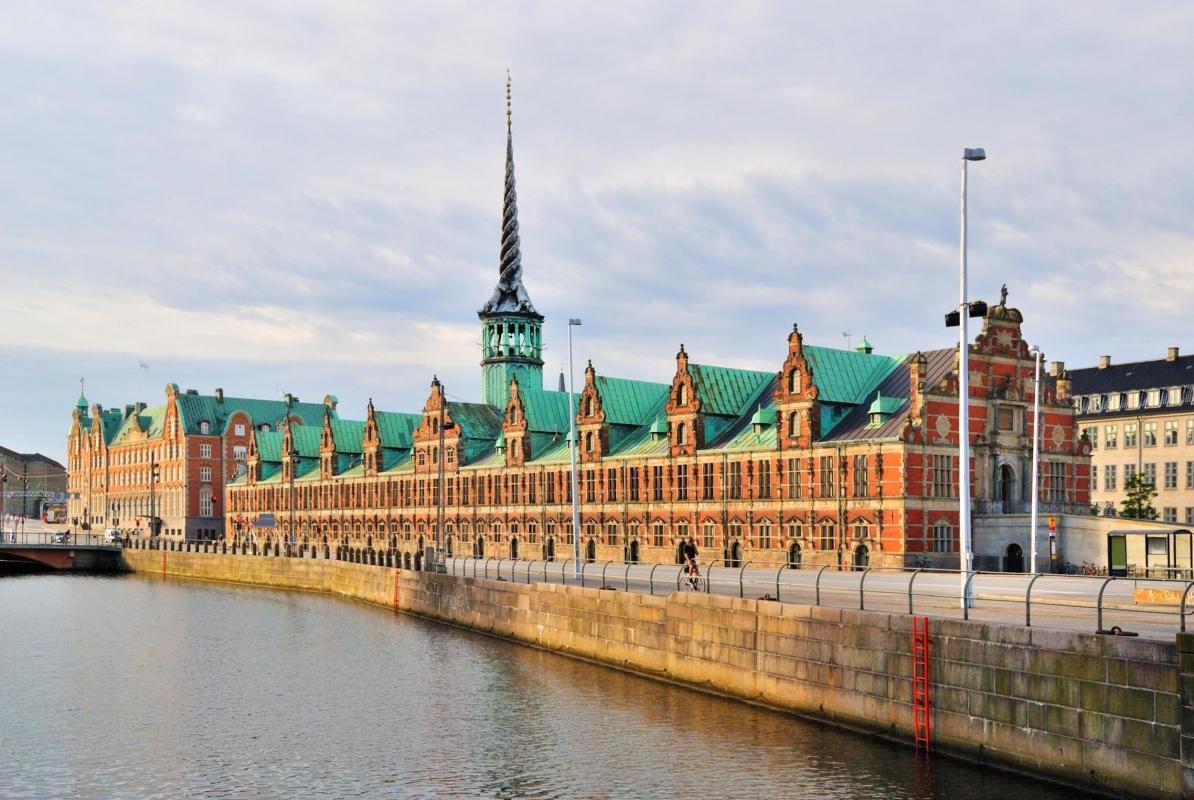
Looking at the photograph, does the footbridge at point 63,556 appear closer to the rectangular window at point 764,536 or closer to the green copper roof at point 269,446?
the green copper roof at point 269,446

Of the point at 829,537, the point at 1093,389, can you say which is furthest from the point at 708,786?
the point at 1093,389

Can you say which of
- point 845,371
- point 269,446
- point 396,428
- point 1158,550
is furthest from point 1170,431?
point 269,446

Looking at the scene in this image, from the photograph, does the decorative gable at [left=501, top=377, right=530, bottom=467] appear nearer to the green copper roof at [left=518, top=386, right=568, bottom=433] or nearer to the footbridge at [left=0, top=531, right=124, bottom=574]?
the green copper roof at [left=518, top=386, right=568, bottom=433]

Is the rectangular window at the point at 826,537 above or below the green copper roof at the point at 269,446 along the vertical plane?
below

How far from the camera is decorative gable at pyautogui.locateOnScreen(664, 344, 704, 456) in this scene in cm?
9494

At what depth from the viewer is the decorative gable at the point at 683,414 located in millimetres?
94938

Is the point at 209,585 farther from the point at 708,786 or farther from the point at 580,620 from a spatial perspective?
the point at 708,786

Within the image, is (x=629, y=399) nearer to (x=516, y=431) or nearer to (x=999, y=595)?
(x=516, y=431)

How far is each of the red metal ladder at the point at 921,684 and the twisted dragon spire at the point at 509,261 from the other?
395 ft

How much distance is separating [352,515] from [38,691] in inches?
3852

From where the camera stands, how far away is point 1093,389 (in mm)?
132000

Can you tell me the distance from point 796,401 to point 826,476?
5637 millimetres

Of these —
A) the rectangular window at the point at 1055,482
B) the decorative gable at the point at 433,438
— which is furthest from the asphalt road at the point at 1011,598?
the decorative gable at the point at 433,438

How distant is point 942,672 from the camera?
32688 mm
